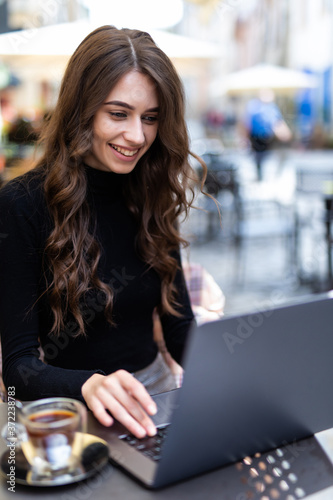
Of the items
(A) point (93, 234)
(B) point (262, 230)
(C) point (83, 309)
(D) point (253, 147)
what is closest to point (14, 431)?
(C) point (83, 309)

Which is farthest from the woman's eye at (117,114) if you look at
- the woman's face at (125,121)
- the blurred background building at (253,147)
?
the blurred background building at (253,147)

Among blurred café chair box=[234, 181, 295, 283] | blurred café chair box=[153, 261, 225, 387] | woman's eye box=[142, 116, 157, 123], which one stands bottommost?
blurred café chair box=[234, 181, 295, 283]

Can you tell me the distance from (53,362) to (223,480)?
0.75 metres

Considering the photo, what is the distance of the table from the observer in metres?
0.74

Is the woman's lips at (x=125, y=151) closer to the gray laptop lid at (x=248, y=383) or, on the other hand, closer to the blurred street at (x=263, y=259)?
the gray laptop lid at (x=248, y=383)

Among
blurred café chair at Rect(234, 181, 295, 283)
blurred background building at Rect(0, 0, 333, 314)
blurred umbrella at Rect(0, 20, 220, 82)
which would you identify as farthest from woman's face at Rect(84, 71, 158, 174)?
blurred café chair at Rect(234, 181, 295, 283)

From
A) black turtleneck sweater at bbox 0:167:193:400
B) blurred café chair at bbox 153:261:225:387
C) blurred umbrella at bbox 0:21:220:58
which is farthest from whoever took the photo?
blurred umbrella at bbox 0:21:220:58

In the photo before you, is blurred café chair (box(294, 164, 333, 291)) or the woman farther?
blurred café chair (box(294, 164, 333, 291))

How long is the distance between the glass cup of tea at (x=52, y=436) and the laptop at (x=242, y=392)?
8cm

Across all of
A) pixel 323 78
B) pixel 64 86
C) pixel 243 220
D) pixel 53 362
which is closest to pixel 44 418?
pixel 53 362

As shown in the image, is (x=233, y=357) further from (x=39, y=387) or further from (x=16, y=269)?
(x=16, y=269)

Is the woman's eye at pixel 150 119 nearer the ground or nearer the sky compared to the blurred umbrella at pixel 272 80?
nearer the sky

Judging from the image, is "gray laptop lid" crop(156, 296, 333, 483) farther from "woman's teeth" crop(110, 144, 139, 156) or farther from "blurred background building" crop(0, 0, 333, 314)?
"blurred background building" crop(0, 0, 333, 314)

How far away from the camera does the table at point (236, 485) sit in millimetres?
739
